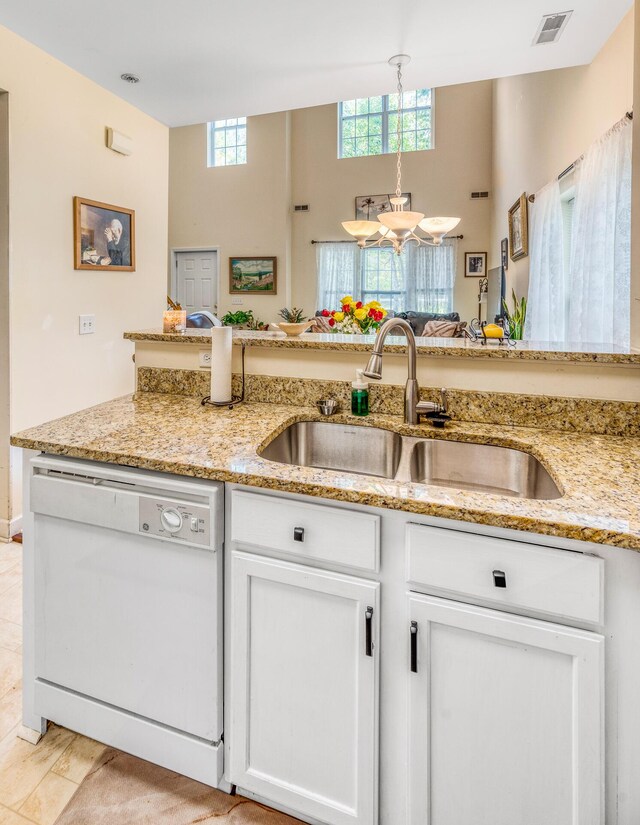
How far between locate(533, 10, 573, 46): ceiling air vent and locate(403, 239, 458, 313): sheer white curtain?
17.6 feet

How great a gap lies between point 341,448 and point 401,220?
293 centimetres

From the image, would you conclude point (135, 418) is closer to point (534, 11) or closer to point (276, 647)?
point (276, 647)

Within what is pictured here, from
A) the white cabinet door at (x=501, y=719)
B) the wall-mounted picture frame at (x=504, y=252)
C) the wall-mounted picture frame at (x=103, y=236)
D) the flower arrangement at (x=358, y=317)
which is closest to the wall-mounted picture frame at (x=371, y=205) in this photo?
the wall-mounted picture frame at (x=504, y=252)

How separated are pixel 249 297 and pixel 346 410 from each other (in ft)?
21.6

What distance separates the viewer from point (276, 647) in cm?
112

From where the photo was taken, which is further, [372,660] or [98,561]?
[98,561]

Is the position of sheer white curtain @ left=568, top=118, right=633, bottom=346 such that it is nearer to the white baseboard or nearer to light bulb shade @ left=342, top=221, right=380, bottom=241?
light bulb shade @ left=342, top=221, right=380, bottom=241

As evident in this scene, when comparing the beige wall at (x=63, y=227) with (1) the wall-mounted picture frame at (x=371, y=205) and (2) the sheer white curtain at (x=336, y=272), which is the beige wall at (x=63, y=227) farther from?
(1) the wall-mounted picture frame at (x=371, y=205)

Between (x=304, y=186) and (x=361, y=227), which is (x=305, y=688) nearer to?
(x=361, y=227)

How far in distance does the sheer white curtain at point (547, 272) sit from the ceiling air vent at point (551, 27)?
1494mm

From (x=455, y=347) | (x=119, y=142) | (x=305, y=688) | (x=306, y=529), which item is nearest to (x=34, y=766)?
(x=305, y=688)

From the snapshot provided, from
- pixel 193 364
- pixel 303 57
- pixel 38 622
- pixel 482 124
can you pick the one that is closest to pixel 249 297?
pixel 482 124

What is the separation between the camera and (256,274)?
7.85 metres

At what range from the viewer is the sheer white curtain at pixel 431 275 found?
24.4ft
